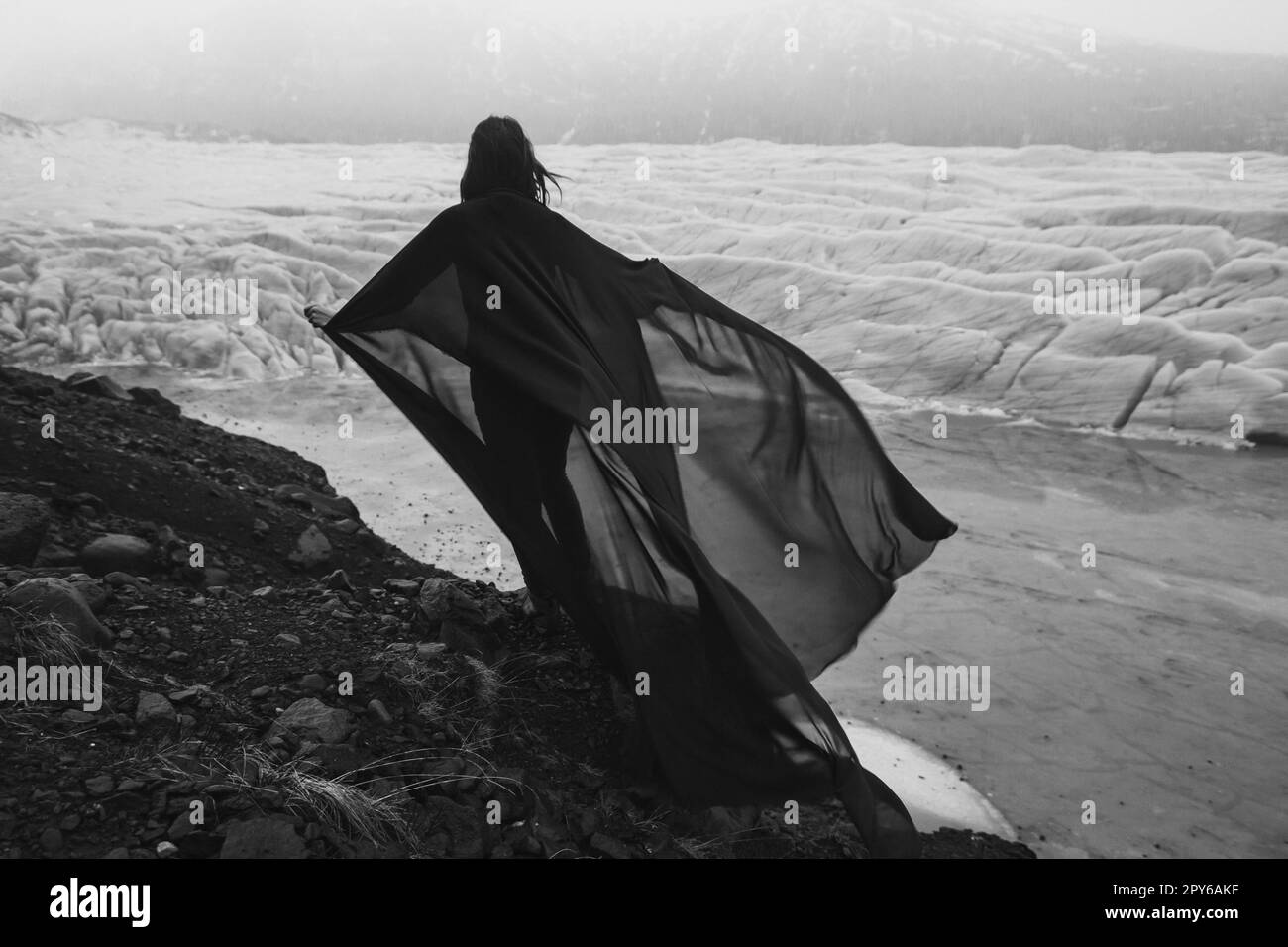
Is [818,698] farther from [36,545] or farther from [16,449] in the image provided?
[16,449]

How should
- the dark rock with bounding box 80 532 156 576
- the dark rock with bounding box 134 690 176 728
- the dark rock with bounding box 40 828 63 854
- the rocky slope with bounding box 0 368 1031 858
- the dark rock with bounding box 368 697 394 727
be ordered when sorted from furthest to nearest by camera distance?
the dark rock with bounding box 80 532 156 576 → the dark rock with bounding box 368 697 394 727 → the dark rock with bounding box 134 690 176 728 → the rocky slope with bounding box 0 368 1031 858 → the dark rock with bounding box 40 828 63 854

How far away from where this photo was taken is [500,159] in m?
2.93

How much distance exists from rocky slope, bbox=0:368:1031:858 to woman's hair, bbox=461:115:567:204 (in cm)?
146

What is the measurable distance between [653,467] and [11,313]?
13.2m

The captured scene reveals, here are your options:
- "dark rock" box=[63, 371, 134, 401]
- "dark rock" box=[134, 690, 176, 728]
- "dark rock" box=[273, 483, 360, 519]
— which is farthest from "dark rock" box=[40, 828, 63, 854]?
"dark rock" box=[63, 371, 134, 401]

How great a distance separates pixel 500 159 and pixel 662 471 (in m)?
1.04

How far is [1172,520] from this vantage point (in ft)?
25.1

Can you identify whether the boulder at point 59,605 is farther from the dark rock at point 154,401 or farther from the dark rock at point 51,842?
the dark rock at point 154,401

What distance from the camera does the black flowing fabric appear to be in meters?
2.62

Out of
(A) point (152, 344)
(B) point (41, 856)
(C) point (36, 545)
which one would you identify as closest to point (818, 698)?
(B) point (41, 856)

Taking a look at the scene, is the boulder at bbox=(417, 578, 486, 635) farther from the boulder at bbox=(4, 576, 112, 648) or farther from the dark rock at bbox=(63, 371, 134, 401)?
the dark rock at bbox=(63, 371, 134, 401)

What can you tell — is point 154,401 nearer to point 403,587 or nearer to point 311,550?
point 311,550

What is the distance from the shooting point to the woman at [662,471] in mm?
2627

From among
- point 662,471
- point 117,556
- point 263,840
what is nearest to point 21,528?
point 117,556
